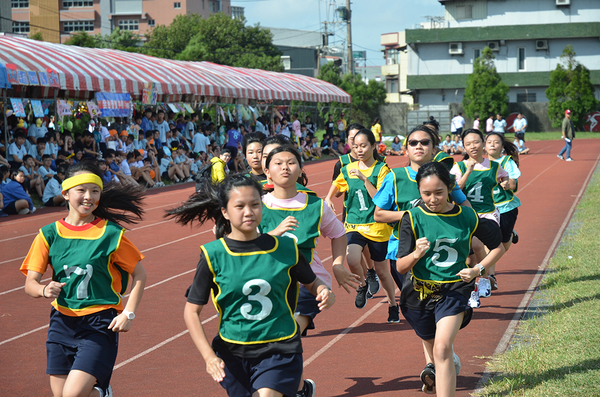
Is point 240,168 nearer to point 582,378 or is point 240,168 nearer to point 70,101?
point 70,101

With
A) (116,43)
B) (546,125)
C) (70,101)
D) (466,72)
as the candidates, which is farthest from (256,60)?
(70,101)

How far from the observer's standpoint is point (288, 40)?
100m

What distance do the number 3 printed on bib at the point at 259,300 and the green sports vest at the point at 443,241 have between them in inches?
51.7

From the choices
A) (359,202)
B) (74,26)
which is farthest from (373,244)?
(74,26)

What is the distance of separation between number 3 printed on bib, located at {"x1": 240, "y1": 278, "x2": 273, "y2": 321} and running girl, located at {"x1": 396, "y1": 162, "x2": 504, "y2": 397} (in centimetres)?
115

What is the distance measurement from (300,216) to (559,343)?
8.37 feet

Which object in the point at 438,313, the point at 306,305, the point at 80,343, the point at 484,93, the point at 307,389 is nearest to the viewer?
the point at 80,343

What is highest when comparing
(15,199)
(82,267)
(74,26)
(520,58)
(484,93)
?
(74,26)

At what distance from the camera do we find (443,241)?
4.16m

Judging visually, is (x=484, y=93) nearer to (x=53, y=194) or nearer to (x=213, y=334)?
(x=53, y=194)

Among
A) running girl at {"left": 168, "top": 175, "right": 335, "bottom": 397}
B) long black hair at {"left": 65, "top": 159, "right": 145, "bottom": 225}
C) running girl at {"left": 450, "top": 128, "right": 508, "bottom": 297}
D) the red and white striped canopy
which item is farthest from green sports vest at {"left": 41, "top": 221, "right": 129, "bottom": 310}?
the red and white striped canopy

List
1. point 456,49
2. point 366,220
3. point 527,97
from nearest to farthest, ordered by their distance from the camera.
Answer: point 366,220
point 527,97
point 456,49

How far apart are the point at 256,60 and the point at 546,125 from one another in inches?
969

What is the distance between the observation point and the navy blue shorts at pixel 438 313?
413cm
